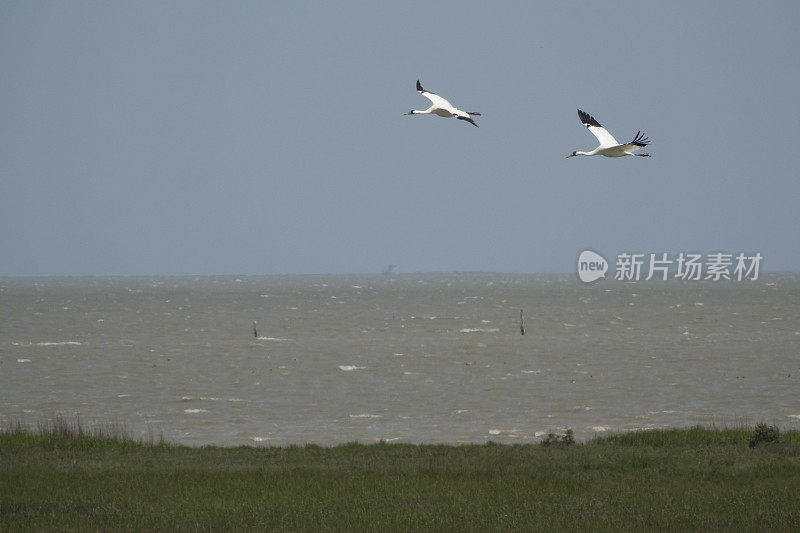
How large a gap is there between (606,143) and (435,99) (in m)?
4.15

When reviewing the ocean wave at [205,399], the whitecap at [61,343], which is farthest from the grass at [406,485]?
the whitecap at [61,343]

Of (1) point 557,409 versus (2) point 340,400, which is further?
(2) point 340,400

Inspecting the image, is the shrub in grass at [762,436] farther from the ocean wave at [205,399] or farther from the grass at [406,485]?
the ocean wave at [205,399]

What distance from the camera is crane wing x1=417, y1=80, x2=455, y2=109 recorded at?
20875mm

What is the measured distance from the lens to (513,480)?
64.2 feet

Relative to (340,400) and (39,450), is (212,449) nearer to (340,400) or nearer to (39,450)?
(39,450)

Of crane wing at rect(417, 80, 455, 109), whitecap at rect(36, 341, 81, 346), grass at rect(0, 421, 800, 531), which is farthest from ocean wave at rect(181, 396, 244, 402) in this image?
whitecap at rect(36, 341, 81, 346)

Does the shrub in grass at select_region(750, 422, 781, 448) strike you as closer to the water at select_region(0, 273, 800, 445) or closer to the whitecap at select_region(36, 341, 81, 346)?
the water at select_region(0, 273, 800, 445)

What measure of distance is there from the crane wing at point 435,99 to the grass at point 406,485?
7.61 m

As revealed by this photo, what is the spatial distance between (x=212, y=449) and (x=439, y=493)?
9.25 metres

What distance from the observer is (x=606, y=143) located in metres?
19.4

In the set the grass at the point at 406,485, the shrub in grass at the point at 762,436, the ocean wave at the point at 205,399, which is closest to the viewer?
the grass at the point at 406,485

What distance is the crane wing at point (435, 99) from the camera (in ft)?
68.5

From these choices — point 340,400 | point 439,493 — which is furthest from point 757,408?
point 439,493
